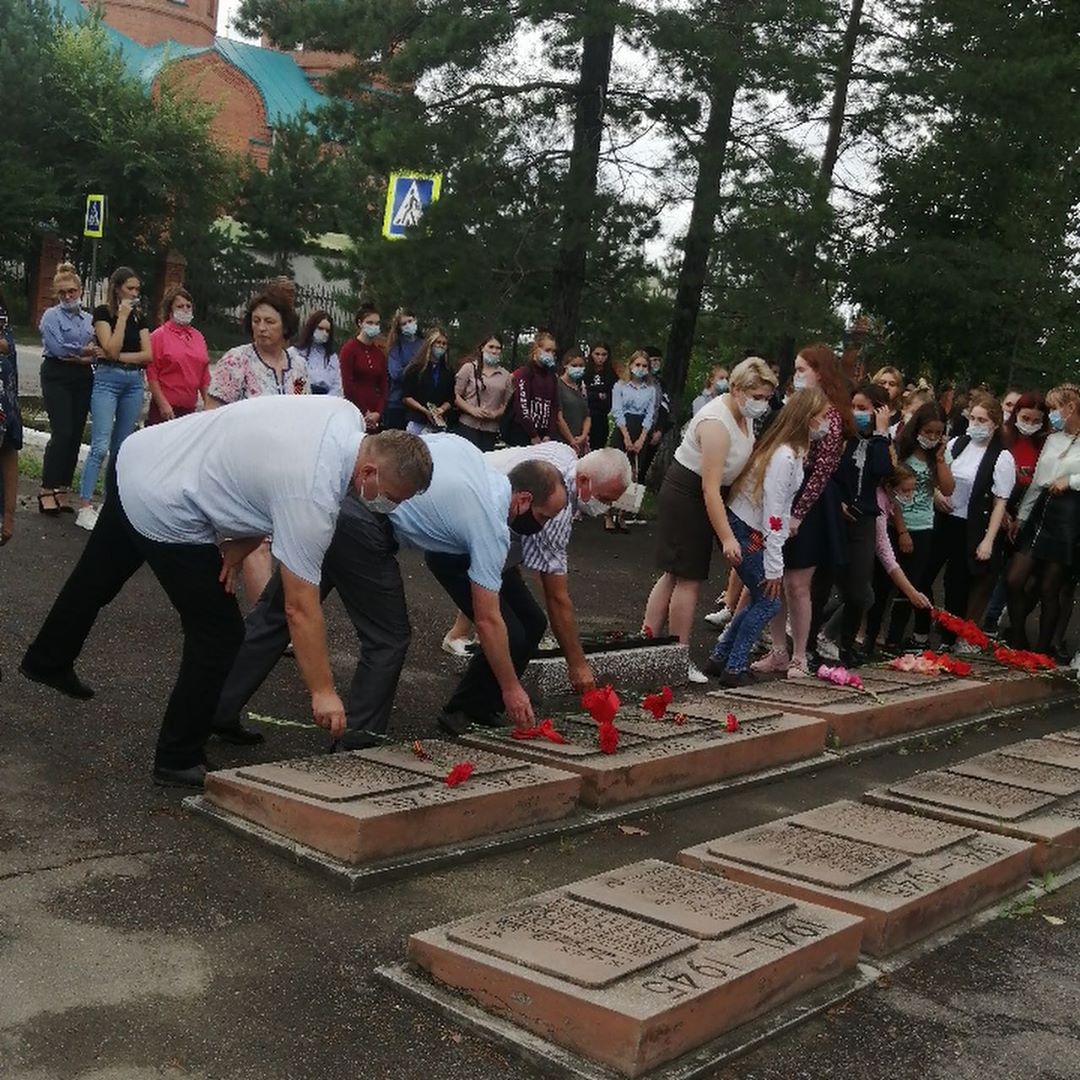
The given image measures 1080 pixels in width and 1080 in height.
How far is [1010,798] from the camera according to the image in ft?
21.2

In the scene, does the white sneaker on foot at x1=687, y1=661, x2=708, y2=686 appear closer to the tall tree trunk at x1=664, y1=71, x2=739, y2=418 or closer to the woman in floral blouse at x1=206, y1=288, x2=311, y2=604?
the woman in floral blouse at x1=206, y1=288, x2=311, y2=604

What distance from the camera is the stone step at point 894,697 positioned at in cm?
772

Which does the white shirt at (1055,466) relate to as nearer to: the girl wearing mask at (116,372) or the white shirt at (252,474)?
the girl wearing mask at (116,372)

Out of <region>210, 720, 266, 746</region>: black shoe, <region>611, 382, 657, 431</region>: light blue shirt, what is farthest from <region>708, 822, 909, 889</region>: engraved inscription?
<region>611, 382, 657, 431</region>: light blue shirt

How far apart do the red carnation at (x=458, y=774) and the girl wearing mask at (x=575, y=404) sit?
8.67m

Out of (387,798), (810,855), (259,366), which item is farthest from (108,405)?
(810,855)

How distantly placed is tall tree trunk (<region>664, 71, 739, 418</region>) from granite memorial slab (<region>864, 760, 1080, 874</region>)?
9.43 metres

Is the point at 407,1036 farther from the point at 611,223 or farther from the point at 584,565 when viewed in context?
the point at 611,223

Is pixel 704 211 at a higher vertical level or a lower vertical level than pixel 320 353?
higher

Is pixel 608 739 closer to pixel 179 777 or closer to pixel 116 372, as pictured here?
pixel 179 777

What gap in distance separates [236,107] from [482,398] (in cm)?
4373

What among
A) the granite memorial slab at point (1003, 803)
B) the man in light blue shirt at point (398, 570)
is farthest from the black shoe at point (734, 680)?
the man in light blue shirt at point (398, 570)

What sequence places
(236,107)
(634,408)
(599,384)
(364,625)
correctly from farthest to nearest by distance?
(236,107) < (599,384) < (634,408) < (364,625)

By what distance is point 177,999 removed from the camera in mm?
3936
